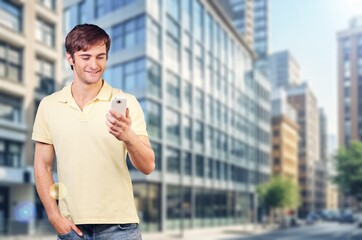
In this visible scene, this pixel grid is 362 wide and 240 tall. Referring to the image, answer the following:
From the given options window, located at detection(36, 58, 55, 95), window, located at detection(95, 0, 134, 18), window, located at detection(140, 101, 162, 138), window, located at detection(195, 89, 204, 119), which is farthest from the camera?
window, located at detection(195, 89, 204, 119)

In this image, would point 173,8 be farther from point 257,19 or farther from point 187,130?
point 257,19

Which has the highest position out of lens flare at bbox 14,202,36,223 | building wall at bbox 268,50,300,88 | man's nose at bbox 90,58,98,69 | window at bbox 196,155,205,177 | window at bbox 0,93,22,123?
building wall at bbox 268,50,300,88

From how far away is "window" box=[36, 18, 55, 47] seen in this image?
31.9 meters

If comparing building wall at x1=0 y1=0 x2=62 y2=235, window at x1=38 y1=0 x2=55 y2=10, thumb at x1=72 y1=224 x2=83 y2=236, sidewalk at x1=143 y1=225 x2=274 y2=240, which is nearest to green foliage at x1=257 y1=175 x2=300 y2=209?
sidewalk at x1=143 y1=225 x2=274 y2=240

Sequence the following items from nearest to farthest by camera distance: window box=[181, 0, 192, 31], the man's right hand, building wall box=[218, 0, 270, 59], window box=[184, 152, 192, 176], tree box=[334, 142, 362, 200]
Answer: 1. the man's right hand
2. tree box=[334, 142, 362, 200]
3. window box=[184, 152, 192, 176]
4. window box=[181, 0, 192, 31]
5. building wall box=[218, 0, 270, 59]

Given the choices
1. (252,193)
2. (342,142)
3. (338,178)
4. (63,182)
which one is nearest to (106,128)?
(63,182)

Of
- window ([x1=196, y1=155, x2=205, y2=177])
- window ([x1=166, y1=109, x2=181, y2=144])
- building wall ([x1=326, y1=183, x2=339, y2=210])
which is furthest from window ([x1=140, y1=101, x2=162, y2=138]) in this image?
building wall ([x1=326, y1=183, x2=339, y2=210])

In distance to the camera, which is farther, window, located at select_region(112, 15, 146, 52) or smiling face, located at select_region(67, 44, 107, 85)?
window, located at select_region(112, 15, 146, 52)

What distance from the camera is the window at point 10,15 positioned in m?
Answer: 29.0

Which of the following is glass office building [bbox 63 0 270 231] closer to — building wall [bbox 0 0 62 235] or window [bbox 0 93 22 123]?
building wall [bbox 0 0 62 235]

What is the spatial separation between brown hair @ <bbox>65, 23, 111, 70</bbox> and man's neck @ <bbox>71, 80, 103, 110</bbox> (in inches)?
6.2

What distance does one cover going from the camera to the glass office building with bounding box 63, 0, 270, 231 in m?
37.0

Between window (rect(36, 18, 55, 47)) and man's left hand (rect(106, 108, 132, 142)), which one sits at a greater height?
window (rect(36, 18, 55, 47))

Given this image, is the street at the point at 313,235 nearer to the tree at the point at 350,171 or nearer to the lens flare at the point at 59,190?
the tree at the point at 350,171
